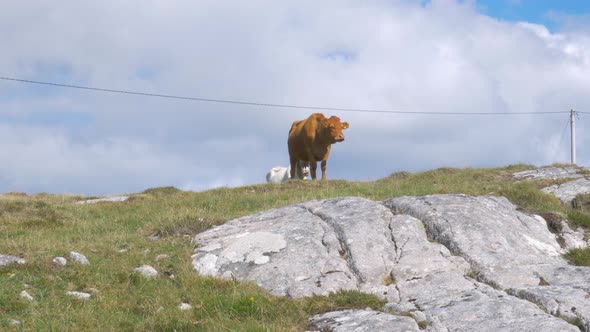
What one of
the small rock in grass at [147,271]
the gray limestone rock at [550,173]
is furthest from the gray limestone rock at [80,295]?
the gray limestone rock at [550,173]

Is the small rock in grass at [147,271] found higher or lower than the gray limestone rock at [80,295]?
higher

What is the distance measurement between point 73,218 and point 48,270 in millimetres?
6479

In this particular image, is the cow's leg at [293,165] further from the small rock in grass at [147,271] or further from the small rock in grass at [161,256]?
the small rock in grass at [147,271]

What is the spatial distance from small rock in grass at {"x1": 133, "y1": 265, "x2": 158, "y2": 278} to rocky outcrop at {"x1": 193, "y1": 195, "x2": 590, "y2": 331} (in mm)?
824

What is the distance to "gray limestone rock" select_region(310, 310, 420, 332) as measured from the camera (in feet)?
24.4

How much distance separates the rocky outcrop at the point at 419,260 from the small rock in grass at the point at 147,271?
2.70ft

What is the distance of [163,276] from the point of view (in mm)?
9867

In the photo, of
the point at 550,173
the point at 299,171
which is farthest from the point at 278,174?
the point at 550,173

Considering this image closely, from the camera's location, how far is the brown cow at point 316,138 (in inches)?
1015

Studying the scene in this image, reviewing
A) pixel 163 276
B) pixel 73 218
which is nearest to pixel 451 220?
pixel 163 276

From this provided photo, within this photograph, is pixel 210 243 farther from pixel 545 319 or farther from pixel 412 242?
pixel 545 319

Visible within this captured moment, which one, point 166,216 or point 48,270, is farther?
point 166,216

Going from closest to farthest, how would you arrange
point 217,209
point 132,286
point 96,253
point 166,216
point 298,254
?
point 132,286, point 298,254, point 96,253, point 166,216, point 217,209

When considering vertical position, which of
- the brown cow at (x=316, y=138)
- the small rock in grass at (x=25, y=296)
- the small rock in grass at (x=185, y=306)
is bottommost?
the small rock in grass at (x=185, y=306)
